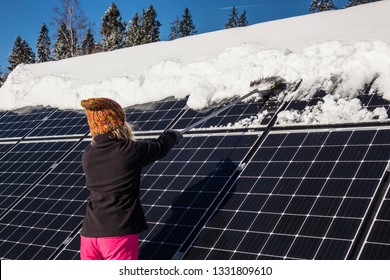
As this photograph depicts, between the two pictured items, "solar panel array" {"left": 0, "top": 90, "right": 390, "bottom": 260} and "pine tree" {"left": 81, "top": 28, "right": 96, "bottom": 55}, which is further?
"pine tree" {"left": 81, "top": 28, "right": 96, "bottom": 55}

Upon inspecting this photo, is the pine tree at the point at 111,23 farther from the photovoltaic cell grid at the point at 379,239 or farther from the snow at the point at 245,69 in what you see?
the photovoltaic cell grid at the point at 379,239

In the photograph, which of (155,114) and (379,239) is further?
(155,114)

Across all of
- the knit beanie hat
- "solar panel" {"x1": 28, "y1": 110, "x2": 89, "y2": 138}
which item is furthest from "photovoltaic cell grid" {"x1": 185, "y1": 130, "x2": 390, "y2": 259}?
"solar panel" {"x1": 28, "y1": 110, "x2": 89, "y2": 138}

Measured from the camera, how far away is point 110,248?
4.59m

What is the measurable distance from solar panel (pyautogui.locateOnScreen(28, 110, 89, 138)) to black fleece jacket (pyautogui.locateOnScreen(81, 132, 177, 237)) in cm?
463

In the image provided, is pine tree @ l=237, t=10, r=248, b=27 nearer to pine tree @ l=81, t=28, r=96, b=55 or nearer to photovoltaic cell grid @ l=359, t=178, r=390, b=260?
pine tree @ l=81, t=28, r=96, b=55

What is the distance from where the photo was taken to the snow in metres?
6.78

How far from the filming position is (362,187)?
16.9ft

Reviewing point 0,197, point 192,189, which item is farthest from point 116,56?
point 192,189

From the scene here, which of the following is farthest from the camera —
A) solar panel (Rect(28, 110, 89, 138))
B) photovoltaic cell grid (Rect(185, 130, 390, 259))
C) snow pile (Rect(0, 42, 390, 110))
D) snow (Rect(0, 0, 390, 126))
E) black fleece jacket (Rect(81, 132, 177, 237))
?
solar panel (Rect(28, 110, 89, 138))

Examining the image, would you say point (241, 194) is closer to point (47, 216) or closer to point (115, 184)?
point (115, 184)

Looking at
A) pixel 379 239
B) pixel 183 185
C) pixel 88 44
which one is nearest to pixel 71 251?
pixel 183 185

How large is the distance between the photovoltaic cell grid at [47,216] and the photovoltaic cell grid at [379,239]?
3.81m

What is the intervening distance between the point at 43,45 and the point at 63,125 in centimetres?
8275
